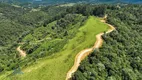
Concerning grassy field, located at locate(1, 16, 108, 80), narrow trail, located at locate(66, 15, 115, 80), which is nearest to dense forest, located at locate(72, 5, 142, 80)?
narrow trail, located at locate(66, 15, 115, 80)

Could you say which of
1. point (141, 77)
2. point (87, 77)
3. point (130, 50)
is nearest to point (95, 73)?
point (87, 77)

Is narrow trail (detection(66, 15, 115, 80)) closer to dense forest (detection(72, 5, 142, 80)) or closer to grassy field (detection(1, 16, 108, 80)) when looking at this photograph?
grassy field (detection(1, 16, 108, 80))

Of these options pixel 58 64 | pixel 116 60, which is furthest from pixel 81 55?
pixel 116 60

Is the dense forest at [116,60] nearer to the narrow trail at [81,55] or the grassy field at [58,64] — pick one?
the narrow trail at [81,55]

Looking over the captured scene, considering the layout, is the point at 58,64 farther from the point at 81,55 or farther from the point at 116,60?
the point at 116,60

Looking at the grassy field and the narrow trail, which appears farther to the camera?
the narrow trail

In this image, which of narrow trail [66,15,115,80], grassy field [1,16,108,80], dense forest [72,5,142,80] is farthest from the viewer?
narrow trail [66,15,115,80]

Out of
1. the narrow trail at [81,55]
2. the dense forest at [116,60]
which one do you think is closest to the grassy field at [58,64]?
the narrow trail at [81,55]

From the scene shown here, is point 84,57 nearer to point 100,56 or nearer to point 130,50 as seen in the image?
point 100,56

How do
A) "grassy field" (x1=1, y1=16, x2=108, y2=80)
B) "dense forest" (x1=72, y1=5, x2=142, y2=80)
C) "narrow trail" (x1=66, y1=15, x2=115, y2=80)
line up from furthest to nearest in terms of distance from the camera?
"narrow trail" (x1=66, y1=15, x2=115, y2=80)
"dense forest" (x1=72, y1=5, x2=142, y2=80)
"grassy field" (x1=1, y1=16, x2=108, y2=80)

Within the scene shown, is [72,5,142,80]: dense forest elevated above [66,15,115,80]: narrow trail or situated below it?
below

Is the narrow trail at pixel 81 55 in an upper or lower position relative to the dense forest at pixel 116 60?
upper

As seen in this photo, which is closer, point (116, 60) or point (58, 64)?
point (58, 64)
